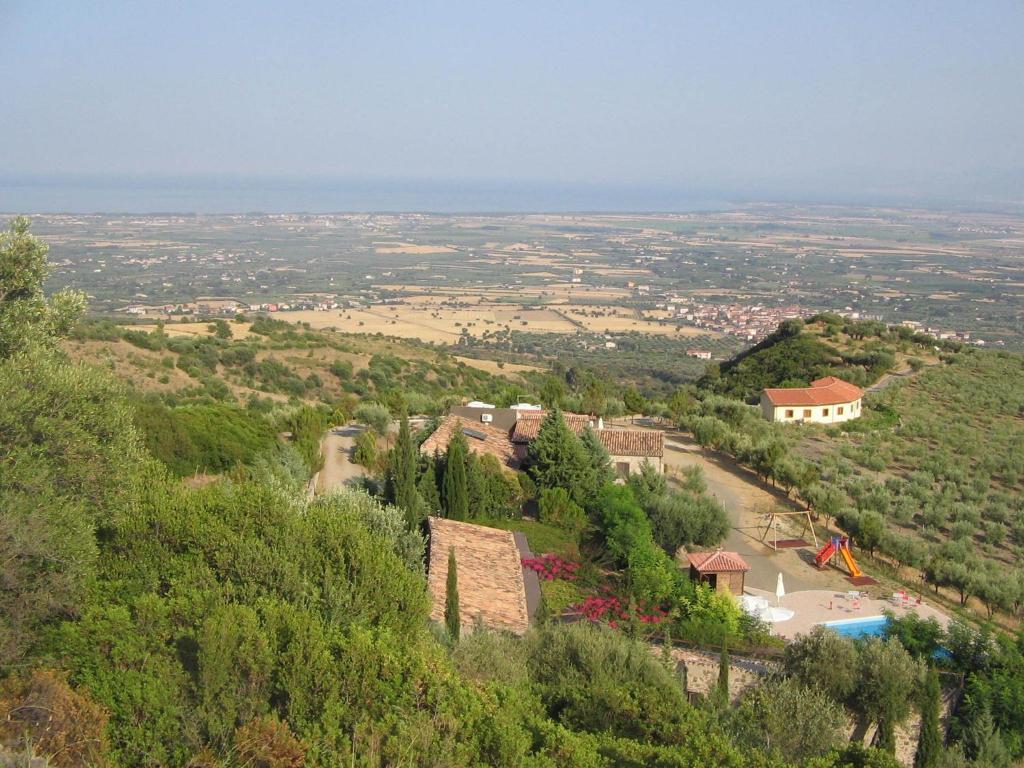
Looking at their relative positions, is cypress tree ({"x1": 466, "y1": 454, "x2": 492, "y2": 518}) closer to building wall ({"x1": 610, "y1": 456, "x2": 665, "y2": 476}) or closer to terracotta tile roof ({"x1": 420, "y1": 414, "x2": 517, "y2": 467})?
terracotta tile roof ({"x1": 420, "y1": 414, "x2": 517, "y2": 467})

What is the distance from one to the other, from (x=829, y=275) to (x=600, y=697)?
102 meters

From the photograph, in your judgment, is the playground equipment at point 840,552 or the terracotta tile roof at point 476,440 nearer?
the playground equipment at point 840,552

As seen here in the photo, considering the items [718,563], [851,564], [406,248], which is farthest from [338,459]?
[406,248]

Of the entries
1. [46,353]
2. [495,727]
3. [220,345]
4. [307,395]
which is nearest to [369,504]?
[46,353]

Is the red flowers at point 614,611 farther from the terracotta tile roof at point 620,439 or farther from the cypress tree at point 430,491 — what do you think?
the terracotta tile roof at point 620,439

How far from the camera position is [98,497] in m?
9.17

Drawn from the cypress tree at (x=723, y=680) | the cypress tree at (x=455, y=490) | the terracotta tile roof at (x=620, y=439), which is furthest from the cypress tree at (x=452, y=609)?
the terracotta tile roof at (x=620, y=439)

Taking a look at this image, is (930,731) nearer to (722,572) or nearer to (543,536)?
(722,572)

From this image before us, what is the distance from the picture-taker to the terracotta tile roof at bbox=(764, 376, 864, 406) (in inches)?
1154

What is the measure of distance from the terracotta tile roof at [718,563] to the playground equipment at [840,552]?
2.48 meters

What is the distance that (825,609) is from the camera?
45.7 ft

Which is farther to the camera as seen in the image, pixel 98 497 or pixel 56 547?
pixel 98 497

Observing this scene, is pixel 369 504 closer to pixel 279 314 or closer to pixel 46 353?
pixel 46 353

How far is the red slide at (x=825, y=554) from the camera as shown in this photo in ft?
52.6
